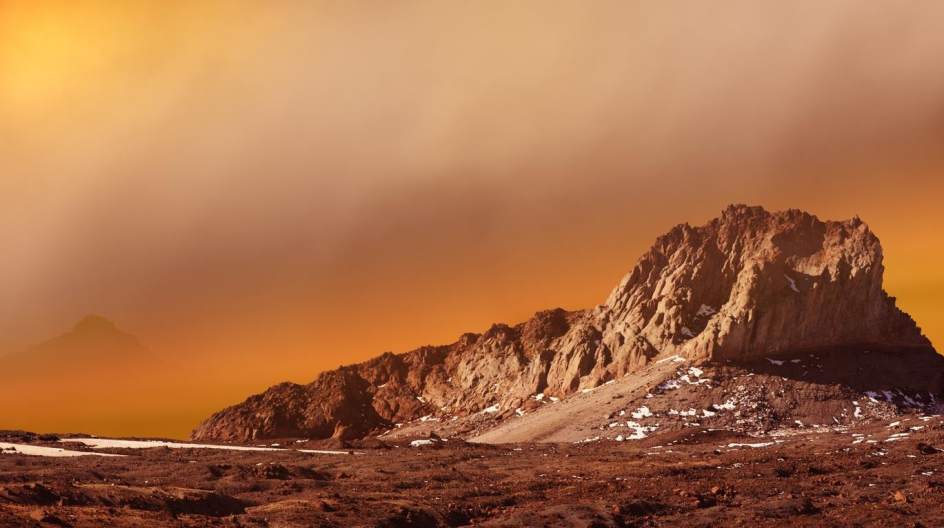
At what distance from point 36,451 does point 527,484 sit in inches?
3170

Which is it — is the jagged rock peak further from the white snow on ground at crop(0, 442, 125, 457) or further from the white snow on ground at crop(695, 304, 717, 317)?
the white snow on ground at crop(0, 442, 125, 457)

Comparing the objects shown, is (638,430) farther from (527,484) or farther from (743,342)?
(527,484)

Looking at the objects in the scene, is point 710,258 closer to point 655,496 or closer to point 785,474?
point 785,474

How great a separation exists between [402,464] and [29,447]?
61.1 m

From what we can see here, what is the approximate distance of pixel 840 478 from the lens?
8894cm

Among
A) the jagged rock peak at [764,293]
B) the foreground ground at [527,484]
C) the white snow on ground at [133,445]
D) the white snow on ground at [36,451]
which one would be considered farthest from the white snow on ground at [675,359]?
the white snow on ground at [36,451]

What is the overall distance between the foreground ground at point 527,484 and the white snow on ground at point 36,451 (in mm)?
1555

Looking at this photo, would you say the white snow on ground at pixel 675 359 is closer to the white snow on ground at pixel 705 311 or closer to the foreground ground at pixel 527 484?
the white snow on ground at pixel 705 311

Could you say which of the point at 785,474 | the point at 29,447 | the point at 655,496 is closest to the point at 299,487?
the point at 655,496

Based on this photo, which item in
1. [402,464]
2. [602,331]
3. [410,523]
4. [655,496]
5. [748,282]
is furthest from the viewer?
[602,331]

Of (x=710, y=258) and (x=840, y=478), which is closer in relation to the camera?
(x=840, y=478)

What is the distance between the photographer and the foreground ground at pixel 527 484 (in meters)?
68.2

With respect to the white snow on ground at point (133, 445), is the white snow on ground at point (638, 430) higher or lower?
lower

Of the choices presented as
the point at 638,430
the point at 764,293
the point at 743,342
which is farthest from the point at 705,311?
the point at 638,430
